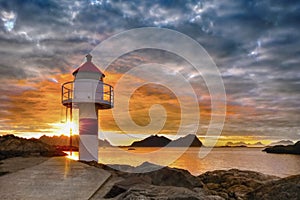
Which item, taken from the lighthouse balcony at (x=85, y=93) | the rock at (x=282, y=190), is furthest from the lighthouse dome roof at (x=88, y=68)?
the rock at (x=282, y=190)

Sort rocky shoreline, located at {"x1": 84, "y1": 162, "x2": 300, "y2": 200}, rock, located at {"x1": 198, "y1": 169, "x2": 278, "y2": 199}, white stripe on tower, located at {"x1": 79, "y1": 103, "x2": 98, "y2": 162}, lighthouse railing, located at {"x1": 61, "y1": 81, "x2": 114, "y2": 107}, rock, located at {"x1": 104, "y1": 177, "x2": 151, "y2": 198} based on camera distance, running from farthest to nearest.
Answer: white stripe on tower, located at {"x1": 79, "y1": 103, "x2": 98, "y2": 162}
lighthouse railing, located at {"x1": 61, "y1": 81, "x2": 114, "y2": 107}
rock, located at {"x1": 198, "y1": 169, "x2": 278, "y2": 199}
rock, located at {"x1": 104, "y1": 177, "x2": 151, "y2": 198}
rocky shoreline, located at {"x1": 84, "y1": 162, "x2": 300, "y2": 200}

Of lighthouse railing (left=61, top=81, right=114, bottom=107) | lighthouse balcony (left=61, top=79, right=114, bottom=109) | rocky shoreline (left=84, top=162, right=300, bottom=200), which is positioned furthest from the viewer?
lighthouse railing (left=61, top=81, right=114, bottom=107)

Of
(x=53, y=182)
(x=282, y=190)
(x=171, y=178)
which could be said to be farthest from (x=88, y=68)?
(x=282, y=190)

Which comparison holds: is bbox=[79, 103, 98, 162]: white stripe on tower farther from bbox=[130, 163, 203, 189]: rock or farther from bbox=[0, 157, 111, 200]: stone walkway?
bbox=[130, 163, 203, 189]: rock

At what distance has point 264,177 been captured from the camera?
1446 centimetres

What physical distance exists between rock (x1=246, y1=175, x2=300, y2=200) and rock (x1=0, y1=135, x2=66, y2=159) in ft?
35.9

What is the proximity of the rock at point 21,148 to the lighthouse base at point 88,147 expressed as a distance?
1277 millimetres

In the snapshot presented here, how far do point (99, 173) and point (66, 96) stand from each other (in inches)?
259

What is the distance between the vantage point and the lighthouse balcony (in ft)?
50.6

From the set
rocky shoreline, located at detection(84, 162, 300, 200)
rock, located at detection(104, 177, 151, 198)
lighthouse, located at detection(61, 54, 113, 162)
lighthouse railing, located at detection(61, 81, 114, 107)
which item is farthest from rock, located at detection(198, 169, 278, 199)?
lighthouse railing, located at detection(61, 81, 114, 107)

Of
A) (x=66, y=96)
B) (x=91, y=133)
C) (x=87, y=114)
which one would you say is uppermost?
(x=66, y=96)

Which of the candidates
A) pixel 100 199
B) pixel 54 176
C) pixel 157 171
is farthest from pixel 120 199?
pixel 157 171

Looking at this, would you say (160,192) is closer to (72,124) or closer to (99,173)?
(99,173)

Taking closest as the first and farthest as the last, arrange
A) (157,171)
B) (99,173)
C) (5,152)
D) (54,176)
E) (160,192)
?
1. (160,192)
2. (54,176)
3. (99,173)
4. (157,171)
5. (5,152)
